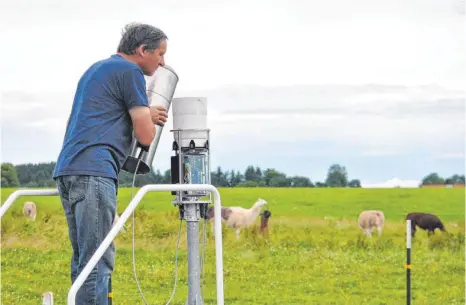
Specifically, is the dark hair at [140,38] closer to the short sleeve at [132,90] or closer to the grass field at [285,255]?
the short sleeve at [132,90]

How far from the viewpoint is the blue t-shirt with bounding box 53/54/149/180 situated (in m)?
4.75

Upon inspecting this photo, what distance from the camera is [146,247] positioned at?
14414mm

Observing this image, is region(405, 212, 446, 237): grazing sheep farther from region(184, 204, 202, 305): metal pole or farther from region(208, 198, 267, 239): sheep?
region(184, 204, 202, 305): metal pole

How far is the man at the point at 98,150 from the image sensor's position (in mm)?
4734

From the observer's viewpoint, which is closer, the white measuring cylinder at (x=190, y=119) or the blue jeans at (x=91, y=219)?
the blue jeans at (x=91, y=219)

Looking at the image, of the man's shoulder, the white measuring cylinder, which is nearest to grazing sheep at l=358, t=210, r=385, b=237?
the white measuring cylinder

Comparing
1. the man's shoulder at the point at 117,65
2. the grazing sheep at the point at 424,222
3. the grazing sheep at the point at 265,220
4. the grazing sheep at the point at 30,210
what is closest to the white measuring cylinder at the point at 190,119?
the man's shoulder at the point at 117,65

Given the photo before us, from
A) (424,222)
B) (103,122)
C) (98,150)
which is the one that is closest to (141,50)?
(103,122)

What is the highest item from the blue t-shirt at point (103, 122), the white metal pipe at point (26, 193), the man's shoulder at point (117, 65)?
the man's shoulder at point (117, 65)

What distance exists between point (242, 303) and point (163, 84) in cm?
549

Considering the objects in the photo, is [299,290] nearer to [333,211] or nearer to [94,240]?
[333,211]

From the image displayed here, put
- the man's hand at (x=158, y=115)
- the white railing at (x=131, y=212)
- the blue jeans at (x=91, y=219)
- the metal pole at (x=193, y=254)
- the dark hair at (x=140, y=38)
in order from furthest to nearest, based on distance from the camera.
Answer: the metal pole at (x=193, y=254)
the man's hand at (x=158, y=115)
the dark hair at (x=140, y=38)
the blue jeans at (x=91, y=219)
the white railing at (x=131, y=212)

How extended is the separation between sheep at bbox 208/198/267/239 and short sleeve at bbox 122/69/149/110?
9833mm

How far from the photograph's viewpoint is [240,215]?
14.6m
